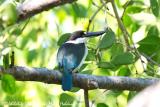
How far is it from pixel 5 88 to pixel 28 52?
154 cm

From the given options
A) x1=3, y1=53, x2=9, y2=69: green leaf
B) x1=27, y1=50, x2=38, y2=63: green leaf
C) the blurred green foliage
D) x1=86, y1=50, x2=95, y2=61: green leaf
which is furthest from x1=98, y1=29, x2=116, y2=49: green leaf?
x1=27, y1=50, x2=38, y2=63: green leaf

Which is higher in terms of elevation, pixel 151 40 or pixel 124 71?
pixel 151 40

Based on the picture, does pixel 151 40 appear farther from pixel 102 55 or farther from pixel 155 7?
pixel 102 55

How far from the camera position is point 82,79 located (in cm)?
148

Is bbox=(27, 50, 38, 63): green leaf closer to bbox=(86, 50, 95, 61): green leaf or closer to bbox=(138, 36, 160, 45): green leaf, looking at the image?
bbox=(86, 50, 95, 61): green leaf

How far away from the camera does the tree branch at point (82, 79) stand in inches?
52.9

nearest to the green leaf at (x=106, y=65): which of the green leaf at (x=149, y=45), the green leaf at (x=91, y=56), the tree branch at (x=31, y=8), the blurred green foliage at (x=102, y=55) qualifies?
the blurred green foliage at (x=102, y=55)

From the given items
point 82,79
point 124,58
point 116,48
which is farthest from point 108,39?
point 82,79

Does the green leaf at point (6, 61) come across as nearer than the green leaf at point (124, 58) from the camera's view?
Yes

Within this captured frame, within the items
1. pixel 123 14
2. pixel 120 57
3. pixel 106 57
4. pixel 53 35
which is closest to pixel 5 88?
pixel 120 57

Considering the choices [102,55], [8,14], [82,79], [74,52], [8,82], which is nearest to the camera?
[8,14]

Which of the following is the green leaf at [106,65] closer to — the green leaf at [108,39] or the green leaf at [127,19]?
the green leaf at [108,39]

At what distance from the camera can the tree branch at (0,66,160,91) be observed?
1345mm

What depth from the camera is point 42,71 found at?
4.55ft
